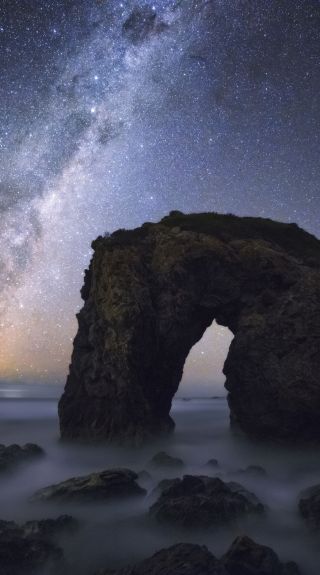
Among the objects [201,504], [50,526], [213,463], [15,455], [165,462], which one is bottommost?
[213,463]

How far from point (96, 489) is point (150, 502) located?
6.01 ft

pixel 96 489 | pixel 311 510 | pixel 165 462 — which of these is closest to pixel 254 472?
pixel 165 462

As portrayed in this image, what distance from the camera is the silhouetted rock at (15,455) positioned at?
1858 cm

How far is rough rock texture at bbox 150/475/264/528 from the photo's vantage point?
38.0 ft

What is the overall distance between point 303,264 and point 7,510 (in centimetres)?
2275

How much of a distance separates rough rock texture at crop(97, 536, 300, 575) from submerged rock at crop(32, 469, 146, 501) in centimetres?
490

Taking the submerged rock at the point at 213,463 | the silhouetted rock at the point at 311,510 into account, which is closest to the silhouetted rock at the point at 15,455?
the submerged rock at the point at 213,463

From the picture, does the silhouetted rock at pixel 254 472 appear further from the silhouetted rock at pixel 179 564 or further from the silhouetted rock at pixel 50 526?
the silhouetted rock at pixel 179 564

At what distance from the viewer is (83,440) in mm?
24438

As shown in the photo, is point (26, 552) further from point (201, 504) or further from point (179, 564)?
point (201, 504)

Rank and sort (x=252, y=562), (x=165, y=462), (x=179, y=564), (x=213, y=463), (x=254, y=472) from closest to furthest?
1. (x=179, y=564)
2. (x=252, y=562)
3. (x=254, y=472)
4. (x=165, y=462)
5. (x=213, y=463)

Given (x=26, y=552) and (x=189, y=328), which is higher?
(x=189, y=328)

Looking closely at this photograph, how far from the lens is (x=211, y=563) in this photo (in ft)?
27.9

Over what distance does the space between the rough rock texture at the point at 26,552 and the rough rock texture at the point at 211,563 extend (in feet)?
4.90
